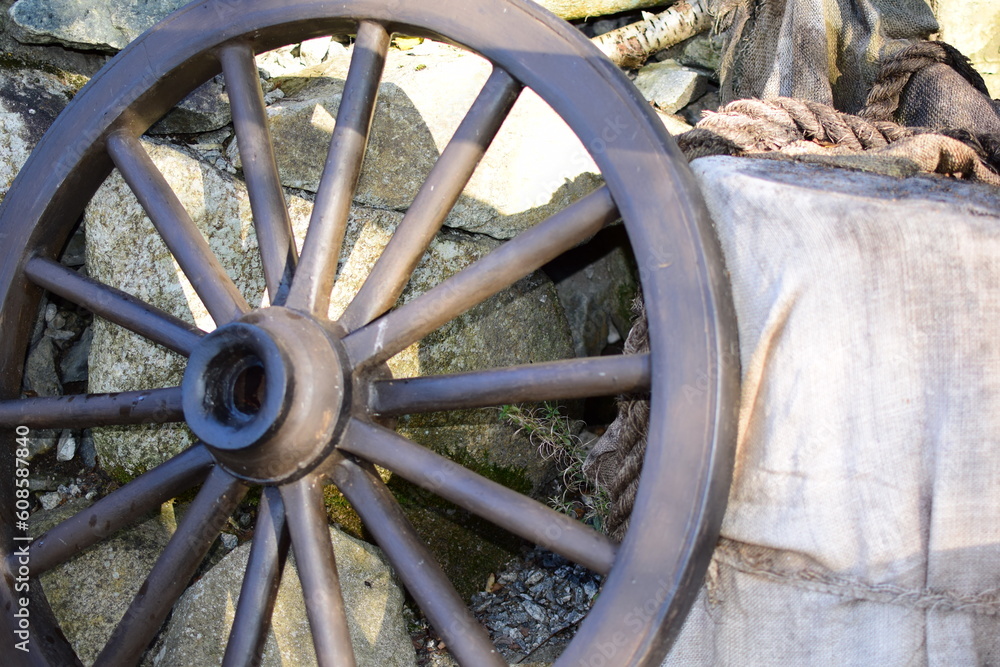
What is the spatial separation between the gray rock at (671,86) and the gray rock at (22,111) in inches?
63.7

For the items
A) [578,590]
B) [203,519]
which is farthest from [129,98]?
[578,590]

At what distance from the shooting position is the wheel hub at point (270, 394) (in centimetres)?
129

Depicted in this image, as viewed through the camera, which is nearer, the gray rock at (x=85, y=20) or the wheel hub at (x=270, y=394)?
the wheel hub at (x=270, y=394)

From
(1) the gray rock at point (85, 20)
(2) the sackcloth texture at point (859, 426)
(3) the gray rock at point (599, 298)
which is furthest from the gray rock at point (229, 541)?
(1) the gray rock at point (85, 20)

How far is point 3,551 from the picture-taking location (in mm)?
1631

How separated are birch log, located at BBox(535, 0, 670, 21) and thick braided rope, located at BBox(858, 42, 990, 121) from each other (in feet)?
3.00

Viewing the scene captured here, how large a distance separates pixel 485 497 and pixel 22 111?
1.69 meters

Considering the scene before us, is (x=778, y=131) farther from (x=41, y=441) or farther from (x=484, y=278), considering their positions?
(x=41, y=441)

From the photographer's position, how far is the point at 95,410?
5.16 ft

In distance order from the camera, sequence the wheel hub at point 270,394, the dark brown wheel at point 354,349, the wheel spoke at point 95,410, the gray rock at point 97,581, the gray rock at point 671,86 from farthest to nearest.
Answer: the gray rock at point 671,86
the gray rock at point 97,581
the wheel spoke at point 95,410
the wheel hub at point 270,394
the dark brown wheel at point 354,349

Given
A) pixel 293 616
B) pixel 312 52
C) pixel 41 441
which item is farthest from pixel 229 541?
pixel 312 52

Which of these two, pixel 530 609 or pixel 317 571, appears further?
pixel 530 609

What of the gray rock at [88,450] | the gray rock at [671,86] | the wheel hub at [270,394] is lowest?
the wheel hub at [270,394]

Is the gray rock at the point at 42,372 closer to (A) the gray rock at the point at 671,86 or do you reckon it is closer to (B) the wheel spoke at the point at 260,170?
(B) the wheel spoke at the point at 260,170
